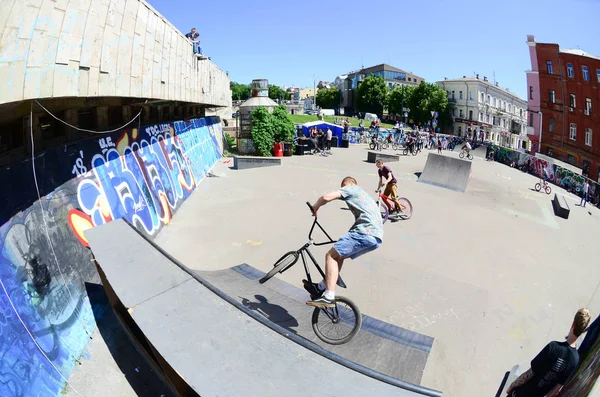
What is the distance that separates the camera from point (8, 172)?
4230 mm

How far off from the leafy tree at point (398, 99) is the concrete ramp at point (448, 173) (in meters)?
71.2

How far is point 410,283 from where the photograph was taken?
6.78 metres

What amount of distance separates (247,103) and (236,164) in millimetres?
10114

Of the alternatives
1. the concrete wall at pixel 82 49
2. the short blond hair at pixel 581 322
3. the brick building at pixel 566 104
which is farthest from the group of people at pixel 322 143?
the short blond hair at pixel 581 322

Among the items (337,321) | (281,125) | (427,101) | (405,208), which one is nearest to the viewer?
(337,321)

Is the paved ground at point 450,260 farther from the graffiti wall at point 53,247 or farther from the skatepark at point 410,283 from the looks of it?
the graffiti wall at point 53,247

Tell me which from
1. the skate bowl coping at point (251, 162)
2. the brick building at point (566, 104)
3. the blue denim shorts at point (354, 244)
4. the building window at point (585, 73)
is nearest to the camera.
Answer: the blue denim shorts at point (354, 244)

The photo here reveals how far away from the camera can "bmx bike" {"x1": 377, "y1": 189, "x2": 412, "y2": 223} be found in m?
10.6

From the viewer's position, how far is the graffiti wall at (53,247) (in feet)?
11.3

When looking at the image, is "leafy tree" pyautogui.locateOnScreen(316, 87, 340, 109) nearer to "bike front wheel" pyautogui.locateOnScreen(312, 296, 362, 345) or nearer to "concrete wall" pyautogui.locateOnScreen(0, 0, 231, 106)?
"concrete wall" pyautogui.locateOnScreen(0, 0, 231, 106)

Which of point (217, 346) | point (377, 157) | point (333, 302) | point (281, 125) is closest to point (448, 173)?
point (377, 157)

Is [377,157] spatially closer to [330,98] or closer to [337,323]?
[337,323]

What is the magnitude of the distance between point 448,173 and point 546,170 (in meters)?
13.7

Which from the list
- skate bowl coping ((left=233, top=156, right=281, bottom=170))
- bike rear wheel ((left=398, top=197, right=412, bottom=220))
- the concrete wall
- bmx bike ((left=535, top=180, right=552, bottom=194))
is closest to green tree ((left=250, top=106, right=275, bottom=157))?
skate bowl coping ((left=233, top=156, right=281, bottom=170))
